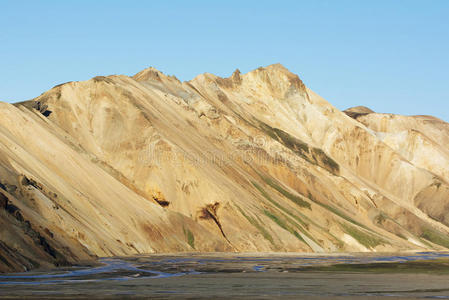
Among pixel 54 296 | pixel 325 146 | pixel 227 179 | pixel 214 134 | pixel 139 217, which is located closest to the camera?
pixel 54 296

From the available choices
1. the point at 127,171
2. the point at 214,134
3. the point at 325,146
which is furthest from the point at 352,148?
the point at 127,171

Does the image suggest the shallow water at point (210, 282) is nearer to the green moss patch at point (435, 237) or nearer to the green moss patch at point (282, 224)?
the green moss patch at point (282, 224)

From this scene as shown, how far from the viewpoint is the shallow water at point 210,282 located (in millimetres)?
30188

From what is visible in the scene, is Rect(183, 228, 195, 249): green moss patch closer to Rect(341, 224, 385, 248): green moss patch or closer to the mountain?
the mountain

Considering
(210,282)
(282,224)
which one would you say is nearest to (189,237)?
(282,224)

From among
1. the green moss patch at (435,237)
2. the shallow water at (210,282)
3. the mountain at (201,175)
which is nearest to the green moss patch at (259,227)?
the mountain at (201,175)

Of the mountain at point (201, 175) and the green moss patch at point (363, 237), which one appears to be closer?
the mountain at point (201, 175)

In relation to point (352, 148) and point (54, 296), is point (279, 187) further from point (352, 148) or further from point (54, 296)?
point (54, 296)

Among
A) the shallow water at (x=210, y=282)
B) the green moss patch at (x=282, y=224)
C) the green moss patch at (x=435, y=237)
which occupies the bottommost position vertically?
the green moss patch at (x=435, y=237)

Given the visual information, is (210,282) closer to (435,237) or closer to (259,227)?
(259,227)

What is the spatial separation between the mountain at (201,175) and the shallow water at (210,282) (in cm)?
385

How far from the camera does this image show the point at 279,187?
95.8m

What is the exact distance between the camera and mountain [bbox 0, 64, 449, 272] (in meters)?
55.8

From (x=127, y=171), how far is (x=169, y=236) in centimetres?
1455
